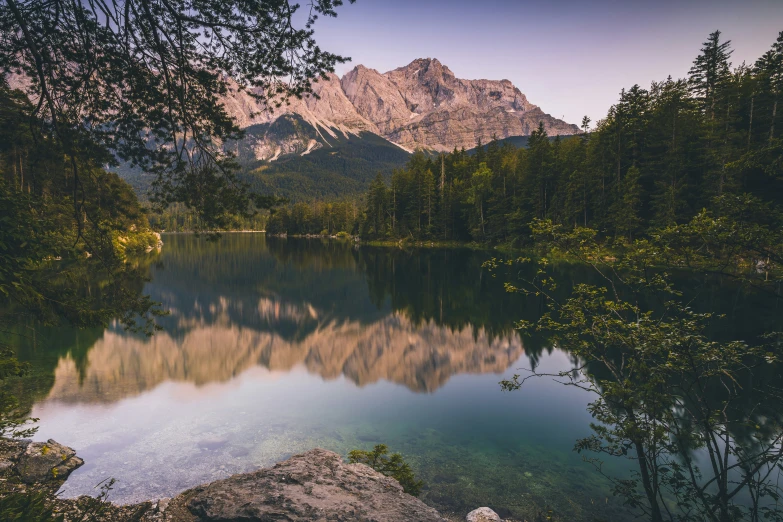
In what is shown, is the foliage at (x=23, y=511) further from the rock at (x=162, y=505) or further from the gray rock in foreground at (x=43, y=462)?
the gray rock in foreground at (x=43, y=462)

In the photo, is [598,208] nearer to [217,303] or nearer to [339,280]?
[339,280]

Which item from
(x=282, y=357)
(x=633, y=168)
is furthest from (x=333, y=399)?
(x=633, y=168)

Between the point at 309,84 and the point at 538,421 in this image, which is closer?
the point at 309,84

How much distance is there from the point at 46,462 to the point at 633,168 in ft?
176

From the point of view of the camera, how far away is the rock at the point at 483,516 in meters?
7.39

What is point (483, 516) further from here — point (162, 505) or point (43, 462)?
point (43, 462)

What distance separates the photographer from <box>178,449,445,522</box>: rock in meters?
5.68

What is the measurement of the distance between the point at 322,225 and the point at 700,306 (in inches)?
5138

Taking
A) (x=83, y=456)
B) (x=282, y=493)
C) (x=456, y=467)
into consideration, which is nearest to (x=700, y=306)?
(x=456, y=467)

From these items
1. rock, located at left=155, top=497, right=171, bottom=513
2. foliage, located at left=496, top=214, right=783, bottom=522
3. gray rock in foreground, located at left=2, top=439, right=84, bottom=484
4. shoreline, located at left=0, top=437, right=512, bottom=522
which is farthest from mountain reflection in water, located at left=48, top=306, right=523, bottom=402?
foliage, located at left=496, top=214, right=783, bottom=522

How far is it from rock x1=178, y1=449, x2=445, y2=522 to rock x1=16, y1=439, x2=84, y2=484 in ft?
13.6

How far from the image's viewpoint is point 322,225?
471 feet

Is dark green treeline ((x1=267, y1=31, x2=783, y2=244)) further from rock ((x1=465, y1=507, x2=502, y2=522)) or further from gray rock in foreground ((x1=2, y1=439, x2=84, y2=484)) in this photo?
gray rock in foreground ((x1=2, y1=439, x2=84, y2=484))

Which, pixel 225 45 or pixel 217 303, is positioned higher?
pixel 225 45
